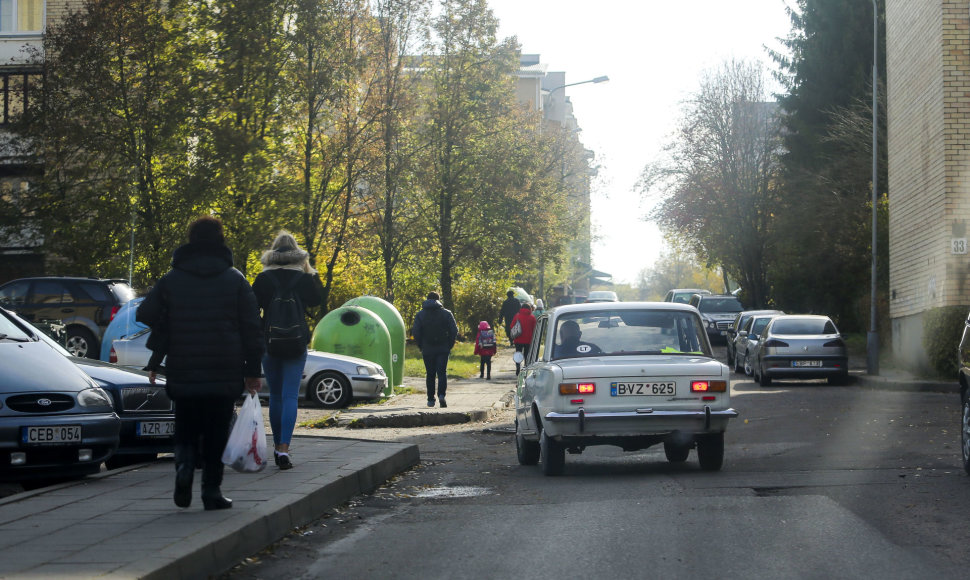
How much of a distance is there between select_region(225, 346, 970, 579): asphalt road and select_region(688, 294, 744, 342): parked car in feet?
95.8

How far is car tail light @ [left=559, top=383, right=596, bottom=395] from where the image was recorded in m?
10.7

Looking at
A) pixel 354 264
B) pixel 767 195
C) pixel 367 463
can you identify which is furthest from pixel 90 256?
pixel 767 195

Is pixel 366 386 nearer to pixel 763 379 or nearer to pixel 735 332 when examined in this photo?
pixel 763 379

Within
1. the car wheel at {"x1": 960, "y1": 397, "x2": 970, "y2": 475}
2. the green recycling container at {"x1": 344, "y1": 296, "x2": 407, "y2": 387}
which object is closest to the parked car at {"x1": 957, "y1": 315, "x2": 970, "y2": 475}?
the car wheel at {"x1": 960, "y1": 397, "x2": 970, "y2": 475}

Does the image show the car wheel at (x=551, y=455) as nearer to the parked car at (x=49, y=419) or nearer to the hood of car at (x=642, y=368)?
the hood of car at (x=642, y=368)

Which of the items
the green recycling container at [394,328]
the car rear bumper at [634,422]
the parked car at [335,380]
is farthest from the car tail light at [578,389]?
the green recycling container at [394,328]

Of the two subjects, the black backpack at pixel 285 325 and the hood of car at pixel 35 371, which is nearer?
the hood of car at pixel 35 371

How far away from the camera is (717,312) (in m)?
44.4

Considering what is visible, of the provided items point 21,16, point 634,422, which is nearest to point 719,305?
point 21,16

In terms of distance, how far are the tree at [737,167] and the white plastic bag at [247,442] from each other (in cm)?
4798

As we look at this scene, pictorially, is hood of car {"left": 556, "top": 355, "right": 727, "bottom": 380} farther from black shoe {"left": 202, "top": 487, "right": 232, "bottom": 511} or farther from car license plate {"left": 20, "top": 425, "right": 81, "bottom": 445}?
car license plate {"left": 20, "top": 425, "right": 81, "bottom": 445}

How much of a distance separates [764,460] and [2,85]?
1484 inches

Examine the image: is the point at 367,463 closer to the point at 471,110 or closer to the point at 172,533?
the point at 172,533

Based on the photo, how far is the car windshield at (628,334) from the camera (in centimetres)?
1141
